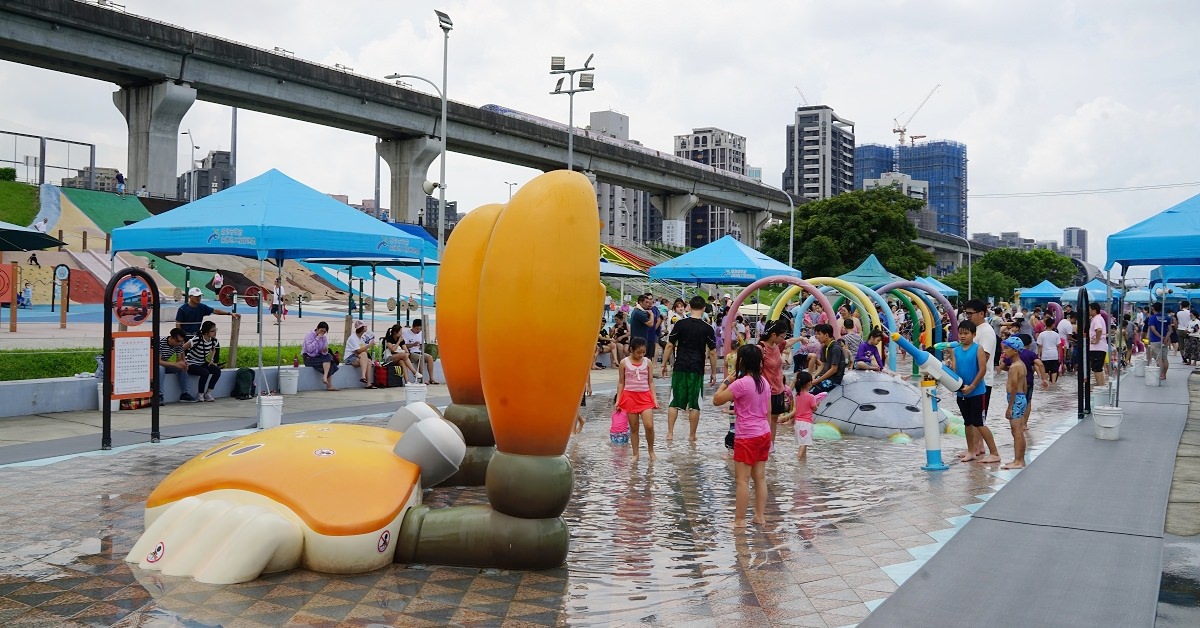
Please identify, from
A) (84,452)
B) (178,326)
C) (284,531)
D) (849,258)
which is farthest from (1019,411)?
(849,258)

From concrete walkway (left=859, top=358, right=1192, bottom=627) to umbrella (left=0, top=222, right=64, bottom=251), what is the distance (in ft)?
41.7

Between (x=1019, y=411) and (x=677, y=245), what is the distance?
66.0m

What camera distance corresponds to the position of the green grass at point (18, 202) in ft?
102

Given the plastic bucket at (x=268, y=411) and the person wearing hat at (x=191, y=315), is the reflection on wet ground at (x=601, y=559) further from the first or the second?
the person wearing hat at (x=191, y=315)

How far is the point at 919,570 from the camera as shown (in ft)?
20.4

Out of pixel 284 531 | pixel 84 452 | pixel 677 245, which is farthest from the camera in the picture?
pixel 677 245

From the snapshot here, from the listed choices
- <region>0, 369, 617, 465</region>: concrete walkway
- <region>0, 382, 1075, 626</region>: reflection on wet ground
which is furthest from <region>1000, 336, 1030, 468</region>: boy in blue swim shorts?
<region>0, 369, 617, 465</region>: concrete walkway

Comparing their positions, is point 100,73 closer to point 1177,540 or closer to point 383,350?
point 383,350

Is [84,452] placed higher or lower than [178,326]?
lower

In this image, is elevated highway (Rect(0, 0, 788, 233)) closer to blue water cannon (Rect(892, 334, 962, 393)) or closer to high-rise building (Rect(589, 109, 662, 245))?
blue water cannon (Rect(892, 334, 962, 393))

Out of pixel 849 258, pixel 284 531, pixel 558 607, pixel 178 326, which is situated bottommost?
pixel 558 607

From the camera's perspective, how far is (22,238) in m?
13.1

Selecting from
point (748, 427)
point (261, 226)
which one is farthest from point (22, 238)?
point (748, 427)

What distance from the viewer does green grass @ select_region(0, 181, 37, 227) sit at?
30969 mm
